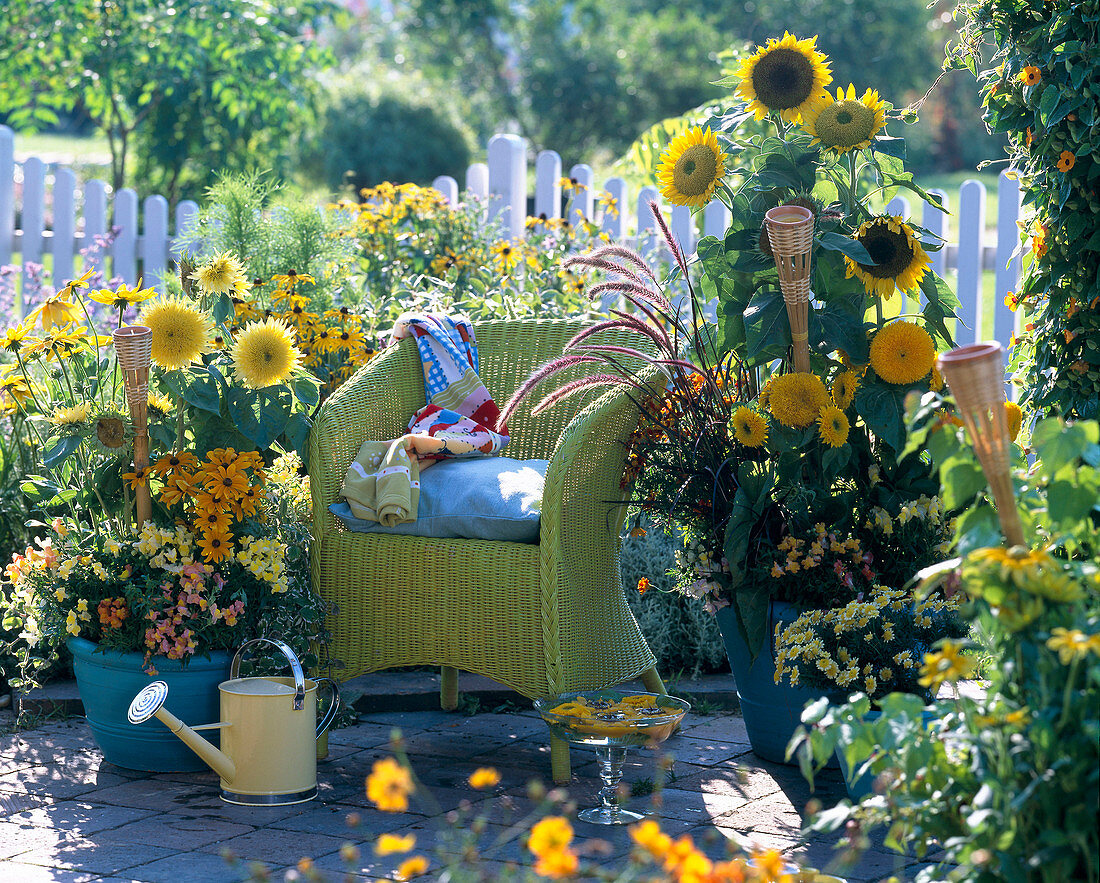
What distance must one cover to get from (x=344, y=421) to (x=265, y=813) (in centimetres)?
89

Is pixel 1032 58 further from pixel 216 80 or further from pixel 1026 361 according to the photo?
pixel 216 80

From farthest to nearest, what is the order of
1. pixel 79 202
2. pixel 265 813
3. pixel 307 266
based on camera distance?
pixel 79 202, pixel 307 266, pixel 265 813

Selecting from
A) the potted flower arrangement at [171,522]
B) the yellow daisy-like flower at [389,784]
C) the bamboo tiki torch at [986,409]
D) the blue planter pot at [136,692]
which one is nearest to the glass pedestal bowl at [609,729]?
the potted flower arrangement at [171,522]

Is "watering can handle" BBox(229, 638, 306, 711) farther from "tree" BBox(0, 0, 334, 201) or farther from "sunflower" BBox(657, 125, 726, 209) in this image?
"tree" BBox(0, 0, 334, 201)

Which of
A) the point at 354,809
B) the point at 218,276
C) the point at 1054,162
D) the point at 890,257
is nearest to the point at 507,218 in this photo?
the point at 218,276

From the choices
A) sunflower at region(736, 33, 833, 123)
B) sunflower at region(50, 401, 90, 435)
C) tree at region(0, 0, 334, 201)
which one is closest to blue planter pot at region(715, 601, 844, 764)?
sunflower at region(736, 33, 833, 123)

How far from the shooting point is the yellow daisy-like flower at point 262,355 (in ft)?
8.73

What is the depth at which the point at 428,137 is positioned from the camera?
12281 millimetres

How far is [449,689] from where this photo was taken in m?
3.28

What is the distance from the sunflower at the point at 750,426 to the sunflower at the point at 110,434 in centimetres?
126

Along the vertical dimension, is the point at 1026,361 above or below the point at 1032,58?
below

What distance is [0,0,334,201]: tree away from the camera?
7883mm

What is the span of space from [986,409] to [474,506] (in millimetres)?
1408

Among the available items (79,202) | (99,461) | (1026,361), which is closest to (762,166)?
(1026,361)
